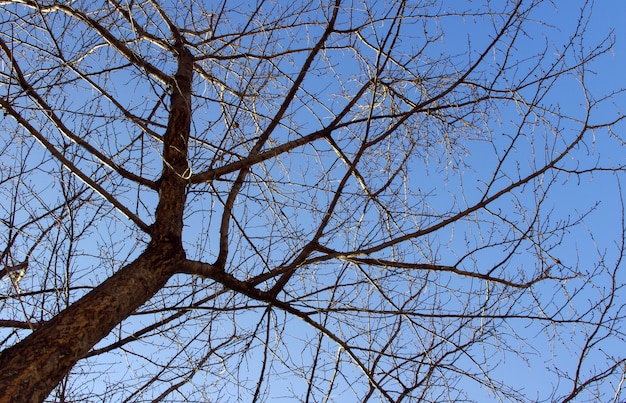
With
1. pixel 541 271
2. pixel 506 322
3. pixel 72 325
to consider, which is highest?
pixel 541 271

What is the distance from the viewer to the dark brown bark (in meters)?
1.70

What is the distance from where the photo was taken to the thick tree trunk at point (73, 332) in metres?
1.68

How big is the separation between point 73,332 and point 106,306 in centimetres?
16

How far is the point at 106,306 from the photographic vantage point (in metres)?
1.99

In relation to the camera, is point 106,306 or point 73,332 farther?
point 106,306

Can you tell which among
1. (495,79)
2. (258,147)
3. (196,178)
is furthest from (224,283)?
(495,79)

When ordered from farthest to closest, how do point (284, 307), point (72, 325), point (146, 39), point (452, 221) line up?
point (146, 39), point (284, 307), point (452, 221), point (72, 325)

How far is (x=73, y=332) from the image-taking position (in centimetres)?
186

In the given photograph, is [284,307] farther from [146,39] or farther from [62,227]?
[146,39]

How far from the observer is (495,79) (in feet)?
9.32

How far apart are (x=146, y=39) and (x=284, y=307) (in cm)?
189

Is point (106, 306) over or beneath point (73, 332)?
over

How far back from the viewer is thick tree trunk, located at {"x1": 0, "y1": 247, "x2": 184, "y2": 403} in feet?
5.50

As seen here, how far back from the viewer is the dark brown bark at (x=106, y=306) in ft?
5.57
